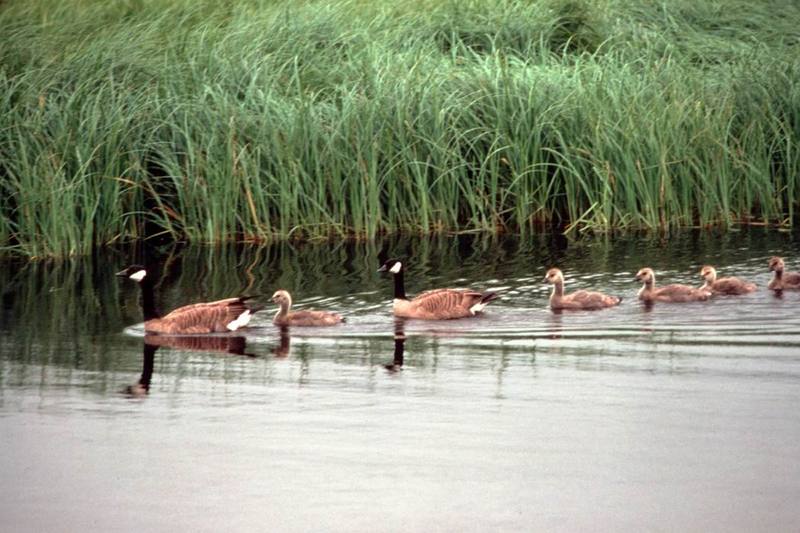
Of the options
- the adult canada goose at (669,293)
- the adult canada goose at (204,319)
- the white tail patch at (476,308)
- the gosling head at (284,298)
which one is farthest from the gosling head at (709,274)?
the adult canada goose at (204,319)

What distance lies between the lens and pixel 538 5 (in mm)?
23719

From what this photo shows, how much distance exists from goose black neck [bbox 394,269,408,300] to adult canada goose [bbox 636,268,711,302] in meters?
2.14

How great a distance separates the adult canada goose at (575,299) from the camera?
14.0 m

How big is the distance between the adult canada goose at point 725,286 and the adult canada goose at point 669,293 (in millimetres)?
113

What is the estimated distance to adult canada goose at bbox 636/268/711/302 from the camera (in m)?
14.3

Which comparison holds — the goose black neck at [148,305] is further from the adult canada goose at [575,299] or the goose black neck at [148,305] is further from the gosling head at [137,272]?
the adult canada goose at [575,299]

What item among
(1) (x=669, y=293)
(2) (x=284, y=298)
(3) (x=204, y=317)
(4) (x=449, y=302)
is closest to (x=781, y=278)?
(1) (x=669, y=293)

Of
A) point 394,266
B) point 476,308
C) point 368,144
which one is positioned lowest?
point 476,308

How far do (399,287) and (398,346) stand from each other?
1.54 m

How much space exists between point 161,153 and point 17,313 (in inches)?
143

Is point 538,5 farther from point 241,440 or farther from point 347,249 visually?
point 241,440

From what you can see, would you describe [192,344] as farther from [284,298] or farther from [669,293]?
[669,293]

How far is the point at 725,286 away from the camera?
14.5 meters

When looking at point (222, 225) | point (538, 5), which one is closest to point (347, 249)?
point (222, 225)
